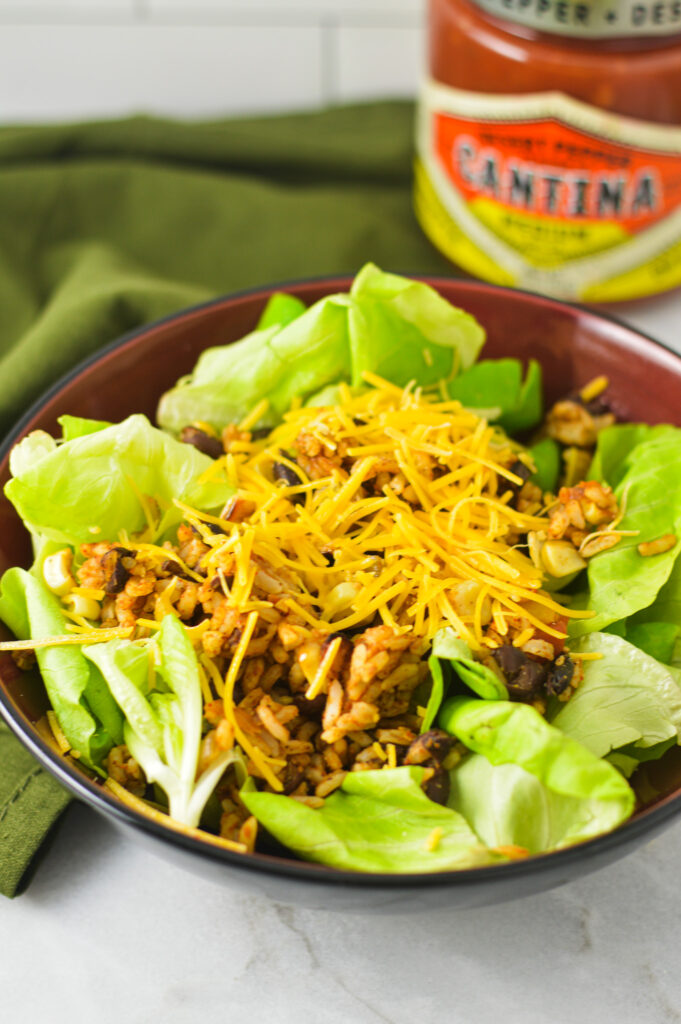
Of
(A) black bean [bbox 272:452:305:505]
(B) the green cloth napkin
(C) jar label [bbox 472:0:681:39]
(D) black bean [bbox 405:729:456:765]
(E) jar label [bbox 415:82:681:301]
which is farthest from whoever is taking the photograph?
(B) the green cloth napkin

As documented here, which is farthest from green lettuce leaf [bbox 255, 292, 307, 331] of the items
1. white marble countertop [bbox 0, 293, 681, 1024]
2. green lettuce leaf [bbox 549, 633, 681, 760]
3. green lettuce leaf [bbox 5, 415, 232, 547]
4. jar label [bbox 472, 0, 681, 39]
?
white marble countertop [bbox 0, 293, 681, 1024]

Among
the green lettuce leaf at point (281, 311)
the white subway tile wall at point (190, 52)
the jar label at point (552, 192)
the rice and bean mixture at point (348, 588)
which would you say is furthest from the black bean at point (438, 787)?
the white subway tile wall at point (190, 52)

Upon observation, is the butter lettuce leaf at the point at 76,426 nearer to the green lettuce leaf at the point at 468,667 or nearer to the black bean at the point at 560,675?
the green lettuce leaf at the point at 468,667

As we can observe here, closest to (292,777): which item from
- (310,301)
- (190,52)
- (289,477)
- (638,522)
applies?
(289,477)

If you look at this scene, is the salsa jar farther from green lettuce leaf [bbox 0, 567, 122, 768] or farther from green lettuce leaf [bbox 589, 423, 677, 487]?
green lettuce leaf [bbox 0, 567, 122, 768]

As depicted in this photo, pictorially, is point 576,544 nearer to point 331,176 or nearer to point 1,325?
point 1,325

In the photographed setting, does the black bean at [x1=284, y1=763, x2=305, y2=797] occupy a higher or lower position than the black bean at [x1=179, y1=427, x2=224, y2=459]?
lower

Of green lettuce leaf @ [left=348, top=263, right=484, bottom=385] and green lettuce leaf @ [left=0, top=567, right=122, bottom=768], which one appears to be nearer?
green lettuce leaf @ [left=0, top=567, right=122, bottom=768]

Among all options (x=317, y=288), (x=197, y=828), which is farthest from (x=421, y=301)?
(x=197, y=828)
